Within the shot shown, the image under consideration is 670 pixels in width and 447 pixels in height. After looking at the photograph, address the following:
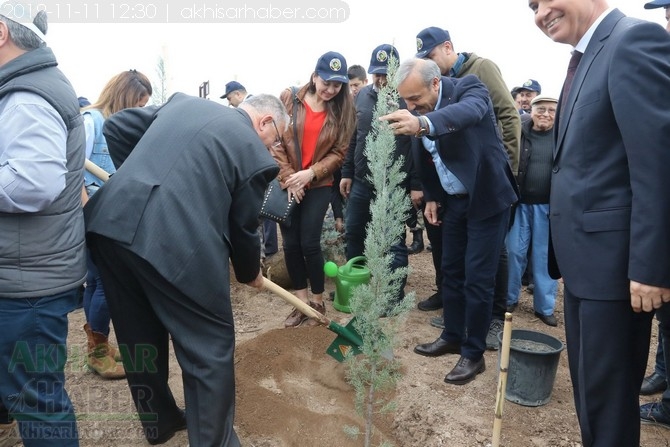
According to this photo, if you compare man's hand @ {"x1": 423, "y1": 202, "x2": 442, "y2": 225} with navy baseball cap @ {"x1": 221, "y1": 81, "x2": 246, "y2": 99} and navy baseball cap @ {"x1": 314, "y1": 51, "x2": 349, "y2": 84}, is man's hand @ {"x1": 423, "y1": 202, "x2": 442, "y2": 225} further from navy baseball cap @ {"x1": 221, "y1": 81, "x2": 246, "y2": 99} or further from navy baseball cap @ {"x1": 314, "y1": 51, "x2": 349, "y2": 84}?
navy baseball cap @ {"x1": 221, "y1": 81, "x2": 246, "y2": 99}

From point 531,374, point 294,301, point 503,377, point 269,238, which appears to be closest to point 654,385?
point 531,374

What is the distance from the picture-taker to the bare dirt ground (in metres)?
2.93

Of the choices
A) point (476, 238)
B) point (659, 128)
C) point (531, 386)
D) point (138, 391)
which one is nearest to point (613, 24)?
point (659, 128)

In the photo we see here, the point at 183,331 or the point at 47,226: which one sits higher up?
the point at 47,226

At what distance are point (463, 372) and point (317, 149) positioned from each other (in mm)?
2211

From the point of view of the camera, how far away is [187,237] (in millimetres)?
2221

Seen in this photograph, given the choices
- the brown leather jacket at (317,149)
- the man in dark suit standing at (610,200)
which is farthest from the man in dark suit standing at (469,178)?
the man in dark suit standing at (610,200)

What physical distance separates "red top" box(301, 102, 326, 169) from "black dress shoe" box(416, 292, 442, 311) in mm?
1949

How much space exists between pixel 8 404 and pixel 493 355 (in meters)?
3.30

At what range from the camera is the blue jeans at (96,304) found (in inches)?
132

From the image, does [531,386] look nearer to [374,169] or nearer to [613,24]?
[374,169]

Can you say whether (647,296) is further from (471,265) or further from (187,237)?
(187,237)

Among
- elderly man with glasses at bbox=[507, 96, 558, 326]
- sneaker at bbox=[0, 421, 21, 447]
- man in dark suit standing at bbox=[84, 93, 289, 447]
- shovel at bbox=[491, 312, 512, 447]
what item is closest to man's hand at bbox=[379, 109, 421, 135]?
man in dark suit standing at bbox=[84, 93, 289, 447]

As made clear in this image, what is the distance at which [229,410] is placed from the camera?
246cm
